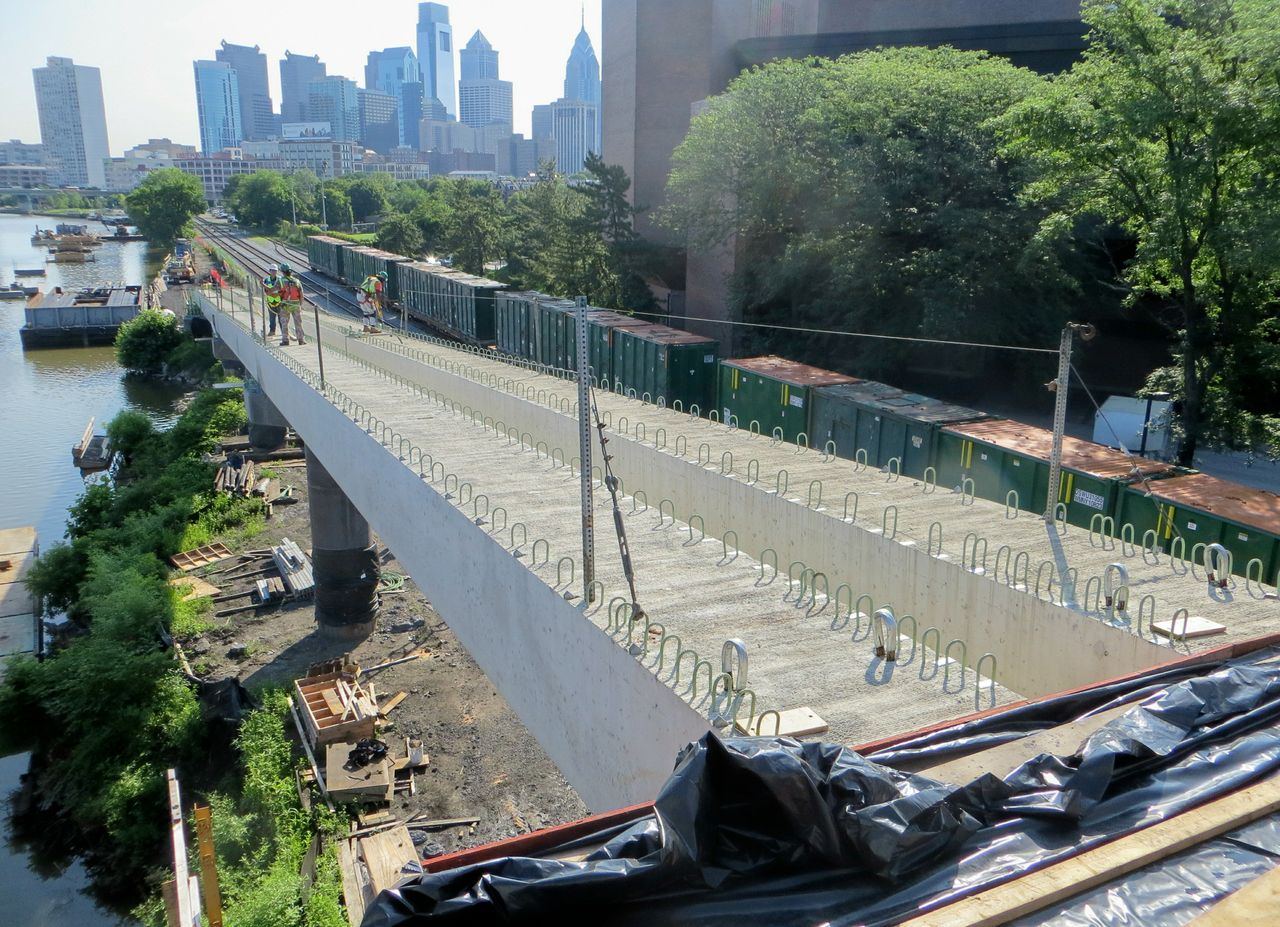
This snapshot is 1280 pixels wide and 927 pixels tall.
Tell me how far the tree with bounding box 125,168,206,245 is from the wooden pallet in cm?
9762

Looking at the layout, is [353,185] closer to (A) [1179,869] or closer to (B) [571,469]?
(B) [571,469]

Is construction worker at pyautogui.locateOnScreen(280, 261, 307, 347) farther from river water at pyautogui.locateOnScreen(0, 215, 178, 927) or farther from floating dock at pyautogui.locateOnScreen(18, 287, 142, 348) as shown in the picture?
floating dock at pyautogui.locateOnScreen(18, 287, 142, 348)

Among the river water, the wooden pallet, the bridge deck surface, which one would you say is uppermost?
the bridge deck surface

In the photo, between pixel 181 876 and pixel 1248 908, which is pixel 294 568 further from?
pixel 1248 908

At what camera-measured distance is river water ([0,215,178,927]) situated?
1816cm

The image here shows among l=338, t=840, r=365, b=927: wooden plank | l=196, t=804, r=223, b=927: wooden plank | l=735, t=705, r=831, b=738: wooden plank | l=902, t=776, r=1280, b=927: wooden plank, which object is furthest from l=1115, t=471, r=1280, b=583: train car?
l=196, t=804, r=223, b=927: wooden plank

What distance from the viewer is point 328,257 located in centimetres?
7319

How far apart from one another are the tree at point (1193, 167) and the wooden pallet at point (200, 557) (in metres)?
23.2

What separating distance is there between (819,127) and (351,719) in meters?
23.2

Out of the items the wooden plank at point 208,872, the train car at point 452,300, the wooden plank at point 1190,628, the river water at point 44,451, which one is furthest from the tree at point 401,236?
the wooden plank at point 1190,628

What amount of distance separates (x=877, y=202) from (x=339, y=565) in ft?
59.8

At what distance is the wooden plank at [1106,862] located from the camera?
13.6 ft

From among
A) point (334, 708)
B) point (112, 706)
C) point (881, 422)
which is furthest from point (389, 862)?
point (112, 706)

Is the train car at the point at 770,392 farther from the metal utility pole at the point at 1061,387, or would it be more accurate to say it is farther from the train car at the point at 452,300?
the train car at the point at 452,300
